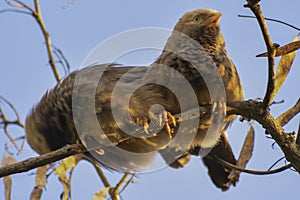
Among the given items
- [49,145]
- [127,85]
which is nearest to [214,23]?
[127,85]

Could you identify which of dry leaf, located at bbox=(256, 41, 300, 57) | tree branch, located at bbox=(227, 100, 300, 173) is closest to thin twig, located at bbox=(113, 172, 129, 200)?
tree branch, located at bbox=(227, 100, 300, 173)

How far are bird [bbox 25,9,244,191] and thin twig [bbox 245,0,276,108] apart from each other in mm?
449

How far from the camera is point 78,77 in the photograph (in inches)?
119

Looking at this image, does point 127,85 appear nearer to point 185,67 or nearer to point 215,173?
point 185,67

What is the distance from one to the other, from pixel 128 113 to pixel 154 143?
0.93ft

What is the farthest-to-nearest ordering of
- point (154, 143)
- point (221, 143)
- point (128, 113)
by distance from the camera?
point (221, 143)
point (154, 143)
point (128, 113)

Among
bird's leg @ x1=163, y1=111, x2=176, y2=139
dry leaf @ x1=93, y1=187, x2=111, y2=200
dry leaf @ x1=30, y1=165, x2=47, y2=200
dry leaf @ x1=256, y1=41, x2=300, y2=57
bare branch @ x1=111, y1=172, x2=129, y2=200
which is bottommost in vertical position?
bare branch @ x1=111, y1=172, x2=129, y2=200

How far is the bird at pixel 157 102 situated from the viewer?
267cm

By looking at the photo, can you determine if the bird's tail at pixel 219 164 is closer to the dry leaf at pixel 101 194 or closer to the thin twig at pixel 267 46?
the dry leaf at pixel 101 194

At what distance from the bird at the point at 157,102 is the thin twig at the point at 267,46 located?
45 centimetres

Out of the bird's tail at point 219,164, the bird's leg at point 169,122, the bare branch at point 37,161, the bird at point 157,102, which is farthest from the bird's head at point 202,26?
the bare branch at point 37,161

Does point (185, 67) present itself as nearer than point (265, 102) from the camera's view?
No

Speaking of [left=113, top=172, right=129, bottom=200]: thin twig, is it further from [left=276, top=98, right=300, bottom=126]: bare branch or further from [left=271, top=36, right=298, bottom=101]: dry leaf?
[left=271, top=36, right=298, bottom=101]: dry leaf

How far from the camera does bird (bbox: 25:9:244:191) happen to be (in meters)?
2.67
